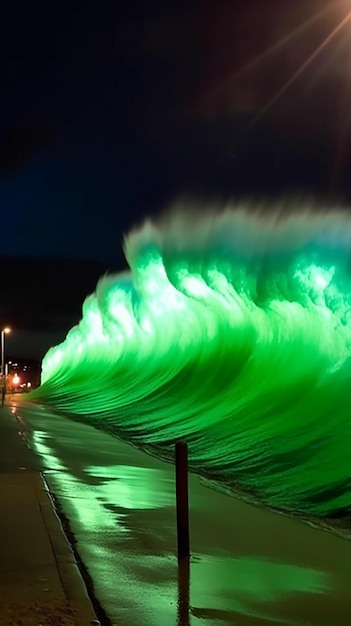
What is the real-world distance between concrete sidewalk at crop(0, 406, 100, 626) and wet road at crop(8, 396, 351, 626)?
168mm

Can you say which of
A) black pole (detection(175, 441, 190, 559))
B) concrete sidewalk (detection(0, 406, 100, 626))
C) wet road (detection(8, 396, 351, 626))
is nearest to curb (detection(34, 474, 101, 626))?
concrete sidewalk (detection(0, 406, 100, 626))

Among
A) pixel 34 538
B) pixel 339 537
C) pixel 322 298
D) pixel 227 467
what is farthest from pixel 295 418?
pixel 34 538

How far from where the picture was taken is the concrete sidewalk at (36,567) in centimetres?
436

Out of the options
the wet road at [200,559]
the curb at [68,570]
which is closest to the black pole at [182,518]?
the wet road at [200,559]

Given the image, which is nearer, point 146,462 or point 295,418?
point 146,462

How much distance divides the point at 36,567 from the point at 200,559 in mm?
1369

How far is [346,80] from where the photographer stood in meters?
13.2

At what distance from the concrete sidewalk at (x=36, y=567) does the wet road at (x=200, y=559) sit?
0.17m

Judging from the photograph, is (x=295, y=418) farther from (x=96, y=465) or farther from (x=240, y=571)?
(x=240, y=571)

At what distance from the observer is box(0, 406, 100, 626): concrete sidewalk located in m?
4.36

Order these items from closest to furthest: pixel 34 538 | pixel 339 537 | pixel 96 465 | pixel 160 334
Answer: pixel 34 538
pixel 339 537
pixel 96 465
pixel 160 334

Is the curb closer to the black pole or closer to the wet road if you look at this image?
the wet road

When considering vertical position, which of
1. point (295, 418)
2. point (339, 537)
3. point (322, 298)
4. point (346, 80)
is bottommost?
point (339, 537)

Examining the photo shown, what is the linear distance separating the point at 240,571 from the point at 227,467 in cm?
763
